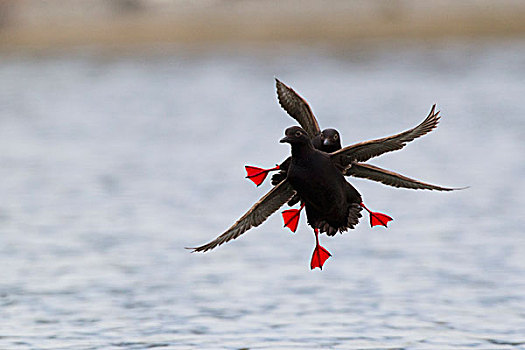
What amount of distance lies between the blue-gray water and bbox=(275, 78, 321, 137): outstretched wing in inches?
200

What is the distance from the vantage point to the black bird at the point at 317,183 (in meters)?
7.55

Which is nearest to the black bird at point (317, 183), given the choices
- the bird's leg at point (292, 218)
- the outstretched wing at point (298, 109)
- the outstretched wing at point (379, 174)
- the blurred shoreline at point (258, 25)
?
the outstretched wing at point (379, 174)

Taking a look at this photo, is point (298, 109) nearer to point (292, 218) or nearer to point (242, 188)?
point (292, 218)

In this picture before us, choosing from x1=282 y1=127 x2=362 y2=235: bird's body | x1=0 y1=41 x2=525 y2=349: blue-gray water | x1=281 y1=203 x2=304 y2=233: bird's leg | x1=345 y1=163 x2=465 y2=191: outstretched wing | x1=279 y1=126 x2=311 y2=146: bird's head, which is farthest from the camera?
x1=0 y1=41 x2=525 y2=349: blue-gray water

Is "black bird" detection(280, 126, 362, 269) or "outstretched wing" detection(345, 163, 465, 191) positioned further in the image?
"outstretched wing" detection(345, 163, 465, 191)

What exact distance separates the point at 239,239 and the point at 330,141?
12066 mm

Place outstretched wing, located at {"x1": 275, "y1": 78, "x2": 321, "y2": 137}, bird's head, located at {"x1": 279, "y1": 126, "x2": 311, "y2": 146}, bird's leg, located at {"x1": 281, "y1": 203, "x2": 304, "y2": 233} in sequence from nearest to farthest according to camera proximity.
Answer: bird's head, located at {"x1": 279, "y1": 126, "x2": 311, "y2": 146}, outstretched wing, located at {"x1": 275, "y1": 78, "x2": 321, "y2": 137}, bird's leg, located at {"x1": 281, "y1": 203, "x2": 304, "y2": 233}

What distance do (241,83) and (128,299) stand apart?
37.9 metres

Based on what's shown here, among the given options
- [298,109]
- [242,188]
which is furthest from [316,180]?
[242,188]

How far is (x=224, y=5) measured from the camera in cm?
7494

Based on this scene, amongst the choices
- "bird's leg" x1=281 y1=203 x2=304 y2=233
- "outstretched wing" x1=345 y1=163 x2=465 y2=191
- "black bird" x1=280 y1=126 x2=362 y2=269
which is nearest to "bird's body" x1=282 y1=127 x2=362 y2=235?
"black bird" x1=280 y1=126 x2=362 y2=269

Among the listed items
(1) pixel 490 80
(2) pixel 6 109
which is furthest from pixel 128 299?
(1) pixel 490 80

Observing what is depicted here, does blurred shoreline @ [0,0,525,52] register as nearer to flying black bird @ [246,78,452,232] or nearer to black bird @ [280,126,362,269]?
flying black bird @ [246,78,452,232]

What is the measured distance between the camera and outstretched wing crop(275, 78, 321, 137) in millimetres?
8281
